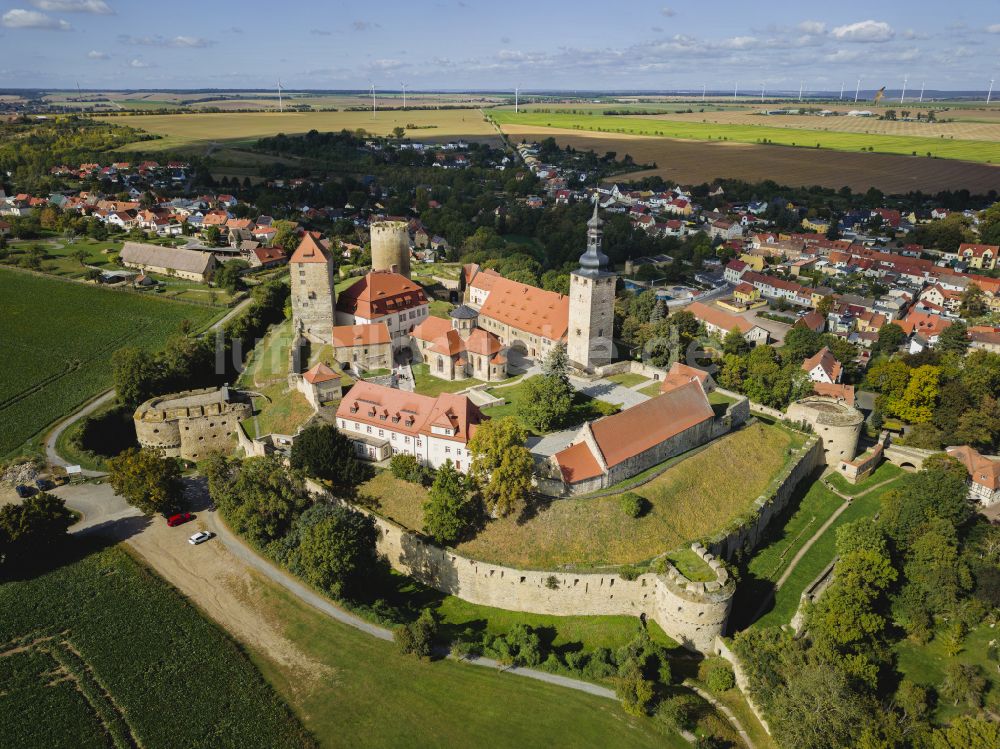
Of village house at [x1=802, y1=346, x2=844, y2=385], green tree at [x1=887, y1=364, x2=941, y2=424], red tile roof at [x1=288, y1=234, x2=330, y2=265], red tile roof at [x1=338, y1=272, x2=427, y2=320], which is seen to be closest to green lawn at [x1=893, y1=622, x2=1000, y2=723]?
green tree at [x1=887, y1=364, x2=941, y2=424]

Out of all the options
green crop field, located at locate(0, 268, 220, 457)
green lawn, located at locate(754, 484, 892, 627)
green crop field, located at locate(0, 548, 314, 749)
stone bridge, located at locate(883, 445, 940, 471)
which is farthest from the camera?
green crop field, located at locate(0, 268, 220, 457)

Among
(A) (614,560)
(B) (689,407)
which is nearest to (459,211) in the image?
(B) (689,407)

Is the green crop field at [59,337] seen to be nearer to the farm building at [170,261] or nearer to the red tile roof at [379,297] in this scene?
the farm building at [170,261]

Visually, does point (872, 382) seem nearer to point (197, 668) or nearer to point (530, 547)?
point (530, 547)

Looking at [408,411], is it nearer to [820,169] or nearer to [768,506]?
[768,506]

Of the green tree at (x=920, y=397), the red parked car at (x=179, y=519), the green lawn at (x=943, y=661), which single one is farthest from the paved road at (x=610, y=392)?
the red parked car at (x=179, y=519)

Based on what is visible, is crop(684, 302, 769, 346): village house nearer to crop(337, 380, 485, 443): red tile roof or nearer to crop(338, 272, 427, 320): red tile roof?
crop(338, 272, 427, 320): red tile roof
